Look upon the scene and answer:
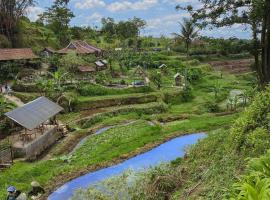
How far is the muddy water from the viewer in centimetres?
2006

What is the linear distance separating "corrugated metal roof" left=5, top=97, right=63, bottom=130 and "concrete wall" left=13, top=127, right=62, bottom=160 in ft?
3.15

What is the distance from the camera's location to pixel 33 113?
27219mm

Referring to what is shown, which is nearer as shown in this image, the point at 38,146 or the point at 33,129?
the point at 38,146

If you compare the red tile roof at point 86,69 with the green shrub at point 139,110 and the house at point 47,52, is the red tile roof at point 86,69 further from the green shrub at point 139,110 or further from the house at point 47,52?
the green shrub at point 139,110

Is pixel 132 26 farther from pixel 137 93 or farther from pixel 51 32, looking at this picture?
pixel 137 93

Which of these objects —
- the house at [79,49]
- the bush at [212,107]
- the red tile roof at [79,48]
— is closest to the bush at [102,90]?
the bush at [212,107]

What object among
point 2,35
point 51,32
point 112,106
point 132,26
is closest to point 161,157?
point 112,106

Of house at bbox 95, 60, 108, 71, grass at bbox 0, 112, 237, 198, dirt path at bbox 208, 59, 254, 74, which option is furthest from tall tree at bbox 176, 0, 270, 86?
dirt path at bbox 208, 59, 254, 74

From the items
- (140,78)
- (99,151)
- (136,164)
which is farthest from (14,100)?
(140,78)

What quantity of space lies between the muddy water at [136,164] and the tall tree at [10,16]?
117ft

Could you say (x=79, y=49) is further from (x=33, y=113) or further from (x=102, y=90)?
(x=33, y=113)

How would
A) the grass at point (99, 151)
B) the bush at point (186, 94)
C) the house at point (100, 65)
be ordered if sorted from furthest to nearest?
the house at point (100, 65) → the bush at point (186, 94) → the grass at point (99, 151)

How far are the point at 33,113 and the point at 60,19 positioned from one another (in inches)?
1829

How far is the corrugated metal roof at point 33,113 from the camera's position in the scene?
83.4 feet
